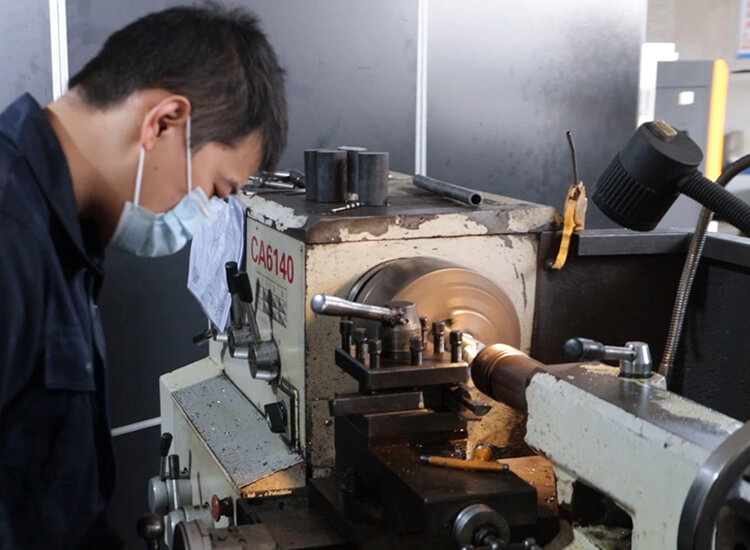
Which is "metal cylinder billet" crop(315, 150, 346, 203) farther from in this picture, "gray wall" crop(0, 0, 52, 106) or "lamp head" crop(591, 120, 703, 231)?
"gray wall" crop(0, 0, 52, 106)

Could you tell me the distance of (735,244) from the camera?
1345 mm

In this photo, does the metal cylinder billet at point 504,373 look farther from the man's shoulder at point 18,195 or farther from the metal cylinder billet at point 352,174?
the man's shoulder at point 18,195

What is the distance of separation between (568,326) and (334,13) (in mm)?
1176

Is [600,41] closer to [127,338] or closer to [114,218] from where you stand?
[127,338]

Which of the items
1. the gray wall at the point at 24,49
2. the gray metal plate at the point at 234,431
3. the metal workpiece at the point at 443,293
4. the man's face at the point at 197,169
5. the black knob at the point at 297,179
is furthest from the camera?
the gray wall at the point at 24,49

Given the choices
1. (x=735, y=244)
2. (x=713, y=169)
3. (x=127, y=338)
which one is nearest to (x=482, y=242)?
(x=735, y=244)

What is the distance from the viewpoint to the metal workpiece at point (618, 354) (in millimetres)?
885

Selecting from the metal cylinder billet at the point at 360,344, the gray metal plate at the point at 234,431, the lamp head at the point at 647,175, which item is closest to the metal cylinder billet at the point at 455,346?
the metal cylinder billet at the point at 360,344

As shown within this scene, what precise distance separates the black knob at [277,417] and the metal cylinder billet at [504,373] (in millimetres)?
352

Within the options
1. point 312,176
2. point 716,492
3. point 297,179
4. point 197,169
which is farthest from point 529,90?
point 716,492

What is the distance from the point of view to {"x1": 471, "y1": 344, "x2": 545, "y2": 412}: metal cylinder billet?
40.1 inches

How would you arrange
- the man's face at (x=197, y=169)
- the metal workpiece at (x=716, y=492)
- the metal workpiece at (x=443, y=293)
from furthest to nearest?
the metal workpiece at (x=443, y=293), the man's face at (x=197, y=169), the metal workpiece at (x=716, y=492)

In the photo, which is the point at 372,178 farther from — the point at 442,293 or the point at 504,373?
the point at 504,373

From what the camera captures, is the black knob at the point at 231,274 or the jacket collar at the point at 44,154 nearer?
the jacket collar at the point at 44,154
